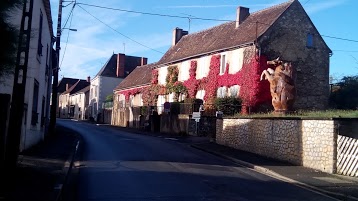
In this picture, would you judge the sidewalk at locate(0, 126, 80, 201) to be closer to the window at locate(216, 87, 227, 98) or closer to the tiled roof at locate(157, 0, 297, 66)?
the window at locate(216, 87, 227, 98)

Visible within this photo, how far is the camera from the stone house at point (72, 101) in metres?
85.5

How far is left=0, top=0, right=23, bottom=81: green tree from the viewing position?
691cm

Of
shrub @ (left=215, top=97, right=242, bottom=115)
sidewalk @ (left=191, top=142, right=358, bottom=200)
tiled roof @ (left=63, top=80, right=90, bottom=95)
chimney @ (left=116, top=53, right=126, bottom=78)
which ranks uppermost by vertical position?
chimney @ (left=116, top=53, right=126, bottom=78)

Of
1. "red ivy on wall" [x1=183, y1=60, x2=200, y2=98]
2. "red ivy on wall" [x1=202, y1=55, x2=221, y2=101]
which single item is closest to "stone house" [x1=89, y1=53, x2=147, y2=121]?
"red ivy on wall" [x1=183, y1=60, x2=200, y2=98]

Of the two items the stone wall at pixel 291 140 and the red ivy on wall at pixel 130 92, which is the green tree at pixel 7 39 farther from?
the red ivy on wall at pixel 130 92

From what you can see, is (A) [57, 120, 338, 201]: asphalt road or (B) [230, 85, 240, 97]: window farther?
(B) [230, 85, 240, 97]: window

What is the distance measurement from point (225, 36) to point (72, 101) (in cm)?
5630

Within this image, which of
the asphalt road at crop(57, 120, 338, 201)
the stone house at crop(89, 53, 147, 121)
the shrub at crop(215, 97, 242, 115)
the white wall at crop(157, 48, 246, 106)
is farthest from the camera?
the stone house at crop(89, 53, 147, 121)

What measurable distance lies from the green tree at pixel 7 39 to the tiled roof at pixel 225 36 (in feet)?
88.8

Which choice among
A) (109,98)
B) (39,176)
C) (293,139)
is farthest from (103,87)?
(39,176)

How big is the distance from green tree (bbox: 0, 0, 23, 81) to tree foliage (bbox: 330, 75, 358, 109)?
98.6 feet

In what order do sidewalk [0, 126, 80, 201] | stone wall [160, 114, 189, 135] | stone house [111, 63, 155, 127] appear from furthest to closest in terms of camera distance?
stone house [111, 63, 155, 127] < stone wall [160, 114, 189, 135] < sidewalk [0, 126, 80, 201]

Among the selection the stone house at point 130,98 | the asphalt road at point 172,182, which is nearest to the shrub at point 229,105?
the asphalt road at point 172,182

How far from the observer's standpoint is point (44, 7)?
62.8ft
